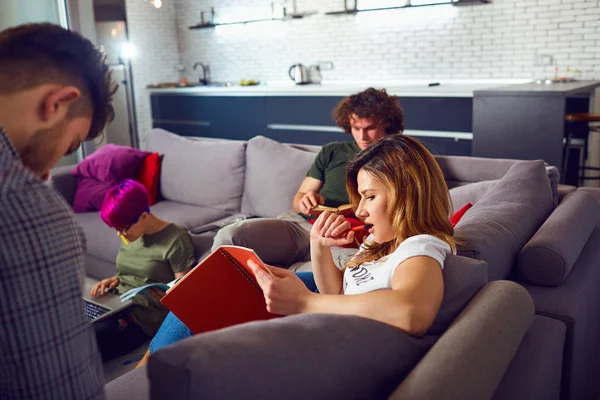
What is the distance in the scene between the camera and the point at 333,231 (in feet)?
4.78

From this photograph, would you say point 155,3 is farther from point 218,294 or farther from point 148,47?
point 218,294

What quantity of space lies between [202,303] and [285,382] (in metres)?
0.69

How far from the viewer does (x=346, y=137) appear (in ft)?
18.8

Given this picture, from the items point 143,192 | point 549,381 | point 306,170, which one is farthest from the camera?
point 306,170

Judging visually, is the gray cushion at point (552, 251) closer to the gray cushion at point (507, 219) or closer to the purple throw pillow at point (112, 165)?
the gray cushion at point (507, 219)

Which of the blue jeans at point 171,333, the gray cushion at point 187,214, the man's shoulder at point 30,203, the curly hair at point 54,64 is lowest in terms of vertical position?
the gray cushion at point 187,214

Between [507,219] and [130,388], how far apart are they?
1.24m

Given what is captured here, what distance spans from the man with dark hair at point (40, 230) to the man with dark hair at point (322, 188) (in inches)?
63.2

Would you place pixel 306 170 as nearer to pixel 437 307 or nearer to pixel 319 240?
pixel 319 240

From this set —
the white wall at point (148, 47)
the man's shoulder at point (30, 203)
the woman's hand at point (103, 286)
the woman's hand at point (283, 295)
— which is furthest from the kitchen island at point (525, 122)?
A: the white wall at point (148, 47)

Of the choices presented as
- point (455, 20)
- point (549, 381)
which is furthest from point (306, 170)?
point (455, 20)

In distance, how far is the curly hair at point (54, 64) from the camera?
939 mm

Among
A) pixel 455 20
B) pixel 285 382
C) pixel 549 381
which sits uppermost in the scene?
pixel 455 20

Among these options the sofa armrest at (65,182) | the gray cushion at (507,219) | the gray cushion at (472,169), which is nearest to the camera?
the gray cushion at (507,219)
